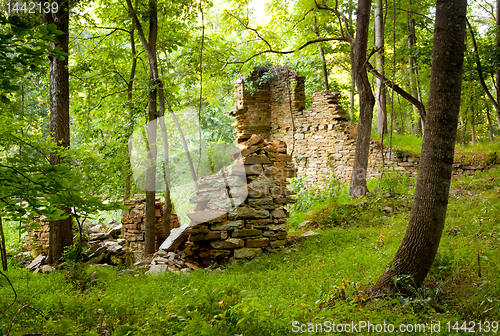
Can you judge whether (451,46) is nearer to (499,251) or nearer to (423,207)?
(423,207)

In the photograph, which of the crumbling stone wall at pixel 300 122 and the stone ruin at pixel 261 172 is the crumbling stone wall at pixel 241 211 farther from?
the crumbling stone wall at pixel 300 122

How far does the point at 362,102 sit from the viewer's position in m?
9.12

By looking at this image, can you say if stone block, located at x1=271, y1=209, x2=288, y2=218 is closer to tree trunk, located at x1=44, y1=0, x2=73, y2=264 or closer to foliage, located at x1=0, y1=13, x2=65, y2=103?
tree trunk, located at x1=44, y1=0, x2=73, y2=264

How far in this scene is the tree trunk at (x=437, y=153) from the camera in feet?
11.3

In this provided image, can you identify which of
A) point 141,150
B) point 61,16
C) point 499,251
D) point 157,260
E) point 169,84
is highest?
point 61,16

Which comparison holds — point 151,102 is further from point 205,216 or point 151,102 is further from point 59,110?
point 205,216

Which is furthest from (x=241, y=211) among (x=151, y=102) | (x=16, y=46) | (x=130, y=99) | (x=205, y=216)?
(x=130, y=99)

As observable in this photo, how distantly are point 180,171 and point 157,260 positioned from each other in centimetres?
1102

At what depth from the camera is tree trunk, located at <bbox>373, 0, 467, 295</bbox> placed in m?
3.44

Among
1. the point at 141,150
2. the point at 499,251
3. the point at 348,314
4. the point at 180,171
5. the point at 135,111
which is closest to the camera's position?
the point at 348,314

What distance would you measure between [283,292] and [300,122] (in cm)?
1052

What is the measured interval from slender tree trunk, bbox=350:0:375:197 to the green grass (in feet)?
8.26

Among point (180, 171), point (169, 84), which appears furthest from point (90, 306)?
point (180, 171)

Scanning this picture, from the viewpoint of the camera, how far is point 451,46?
3.43 meters
